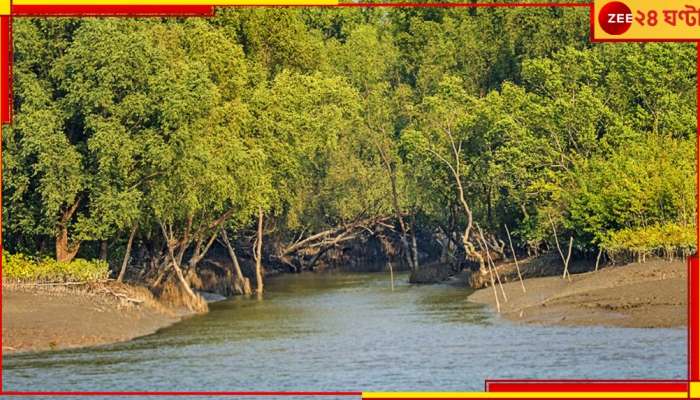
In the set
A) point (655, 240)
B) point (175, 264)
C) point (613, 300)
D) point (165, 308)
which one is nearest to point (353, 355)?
point (613, 300)

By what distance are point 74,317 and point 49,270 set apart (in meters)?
5.59

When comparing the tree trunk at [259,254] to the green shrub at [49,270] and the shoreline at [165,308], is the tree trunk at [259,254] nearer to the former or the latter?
the shoreline at [165,308]

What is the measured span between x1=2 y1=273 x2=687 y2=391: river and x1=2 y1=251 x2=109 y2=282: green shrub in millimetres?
4423

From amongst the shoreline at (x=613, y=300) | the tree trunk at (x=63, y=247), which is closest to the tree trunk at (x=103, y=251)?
the tree trunk at (x=63, y=247)

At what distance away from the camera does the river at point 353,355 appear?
39.1 m

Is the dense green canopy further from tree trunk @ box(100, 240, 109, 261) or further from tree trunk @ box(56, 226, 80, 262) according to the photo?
tree trunk @ box(100, 240, 109, 261)

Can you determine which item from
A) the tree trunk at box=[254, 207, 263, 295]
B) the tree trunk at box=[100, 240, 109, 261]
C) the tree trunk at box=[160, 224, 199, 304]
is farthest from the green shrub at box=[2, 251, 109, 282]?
the tree trunk at box=[254, 207, 263, 295]

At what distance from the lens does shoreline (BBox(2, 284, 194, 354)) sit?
159ft

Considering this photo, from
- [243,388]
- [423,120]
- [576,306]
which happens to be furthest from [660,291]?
[423,120]

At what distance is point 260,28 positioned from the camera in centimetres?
8000

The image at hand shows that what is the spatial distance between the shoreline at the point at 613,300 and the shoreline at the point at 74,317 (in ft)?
49.9

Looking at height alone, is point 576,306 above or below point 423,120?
below

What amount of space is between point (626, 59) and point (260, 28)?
21399mm

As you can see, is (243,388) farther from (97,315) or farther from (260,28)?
(260,28)
